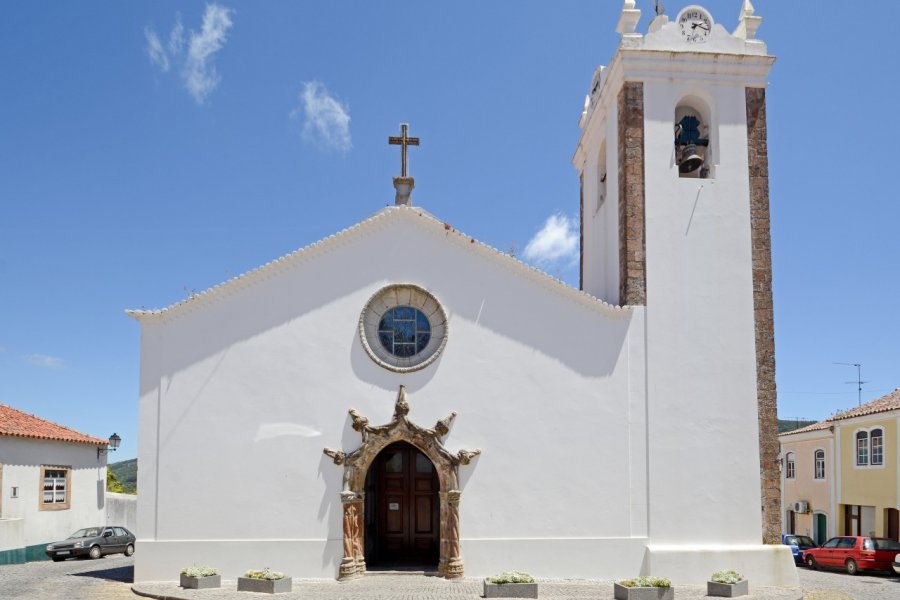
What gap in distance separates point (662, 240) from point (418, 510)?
794cm

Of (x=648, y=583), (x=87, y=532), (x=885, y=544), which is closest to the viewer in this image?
(x=648, y=583)

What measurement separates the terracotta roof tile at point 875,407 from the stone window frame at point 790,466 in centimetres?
390

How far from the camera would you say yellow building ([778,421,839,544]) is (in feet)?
98.6

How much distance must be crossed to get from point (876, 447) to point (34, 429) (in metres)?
26.2

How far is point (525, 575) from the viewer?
1565 centimetres

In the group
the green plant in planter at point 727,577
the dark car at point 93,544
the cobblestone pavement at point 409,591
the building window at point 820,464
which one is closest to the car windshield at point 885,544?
the building window at point 820,464

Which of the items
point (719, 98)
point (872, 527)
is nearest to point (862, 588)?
point (872, 527)

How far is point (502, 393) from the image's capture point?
1761cm

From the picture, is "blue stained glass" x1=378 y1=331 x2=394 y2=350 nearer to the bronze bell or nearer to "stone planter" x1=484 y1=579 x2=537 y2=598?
"stone planter" x1=484 y1=579 x2=537 y2=598

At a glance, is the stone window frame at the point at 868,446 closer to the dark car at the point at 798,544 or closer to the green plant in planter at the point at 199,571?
the dark car at the point at 798,544

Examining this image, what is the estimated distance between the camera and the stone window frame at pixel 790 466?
109ft

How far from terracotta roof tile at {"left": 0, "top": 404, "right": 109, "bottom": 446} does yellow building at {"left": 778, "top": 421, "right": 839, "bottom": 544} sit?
25.1 meters

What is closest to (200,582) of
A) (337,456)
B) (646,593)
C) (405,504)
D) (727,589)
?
(337,456)

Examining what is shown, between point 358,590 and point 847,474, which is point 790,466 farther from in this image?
Result: point 358,590
